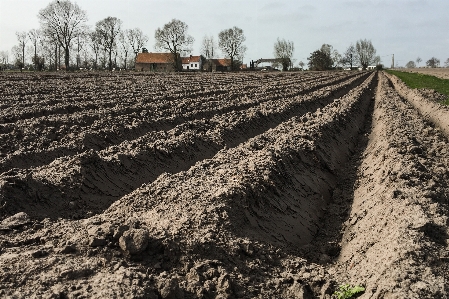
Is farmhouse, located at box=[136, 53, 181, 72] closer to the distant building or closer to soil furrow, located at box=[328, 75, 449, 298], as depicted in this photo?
the distant building

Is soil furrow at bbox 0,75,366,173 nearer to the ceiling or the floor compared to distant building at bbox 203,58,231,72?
nearer to the floor

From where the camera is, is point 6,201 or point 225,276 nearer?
point 225,276

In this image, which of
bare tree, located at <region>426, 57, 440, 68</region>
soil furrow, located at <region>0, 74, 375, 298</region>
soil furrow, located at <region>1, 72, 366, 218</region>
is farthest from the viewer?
bare tree, located at <region>426, 57, 440, 68</region>

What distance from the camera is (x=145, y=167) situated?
292 inches

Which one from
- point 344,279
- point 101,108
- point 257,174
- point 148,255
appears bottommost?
point 344,279

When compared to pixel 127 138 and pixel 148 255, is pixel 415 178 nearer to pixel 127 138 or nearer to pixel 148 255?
pixel 148 255

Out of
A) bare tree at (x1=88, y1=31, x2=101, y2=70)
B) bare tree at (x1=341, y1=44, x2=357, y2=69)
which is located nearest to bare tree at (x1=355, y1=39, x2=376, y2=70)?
bare tree at (x1=341, y1=44, x2=357, y2=69)

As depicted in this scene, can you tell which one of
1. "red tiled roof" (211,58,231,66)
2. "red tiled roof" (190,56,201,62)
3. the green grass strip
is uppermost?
"red tiled roof" (190,56,201,62)

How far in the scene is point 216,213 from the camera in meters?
4.66

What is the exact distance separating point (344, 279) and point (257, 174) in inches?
90.4

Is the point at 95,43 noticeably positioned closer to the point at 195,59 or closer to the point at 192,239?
the point at 195,59

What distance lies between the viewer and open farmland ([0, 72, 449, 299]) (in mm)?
3627

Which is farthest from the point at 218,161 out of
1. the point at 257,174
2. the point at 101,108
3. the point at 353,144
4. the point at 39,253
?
the point at 101,108

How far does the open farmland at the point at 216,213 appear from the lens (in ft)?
11.9
